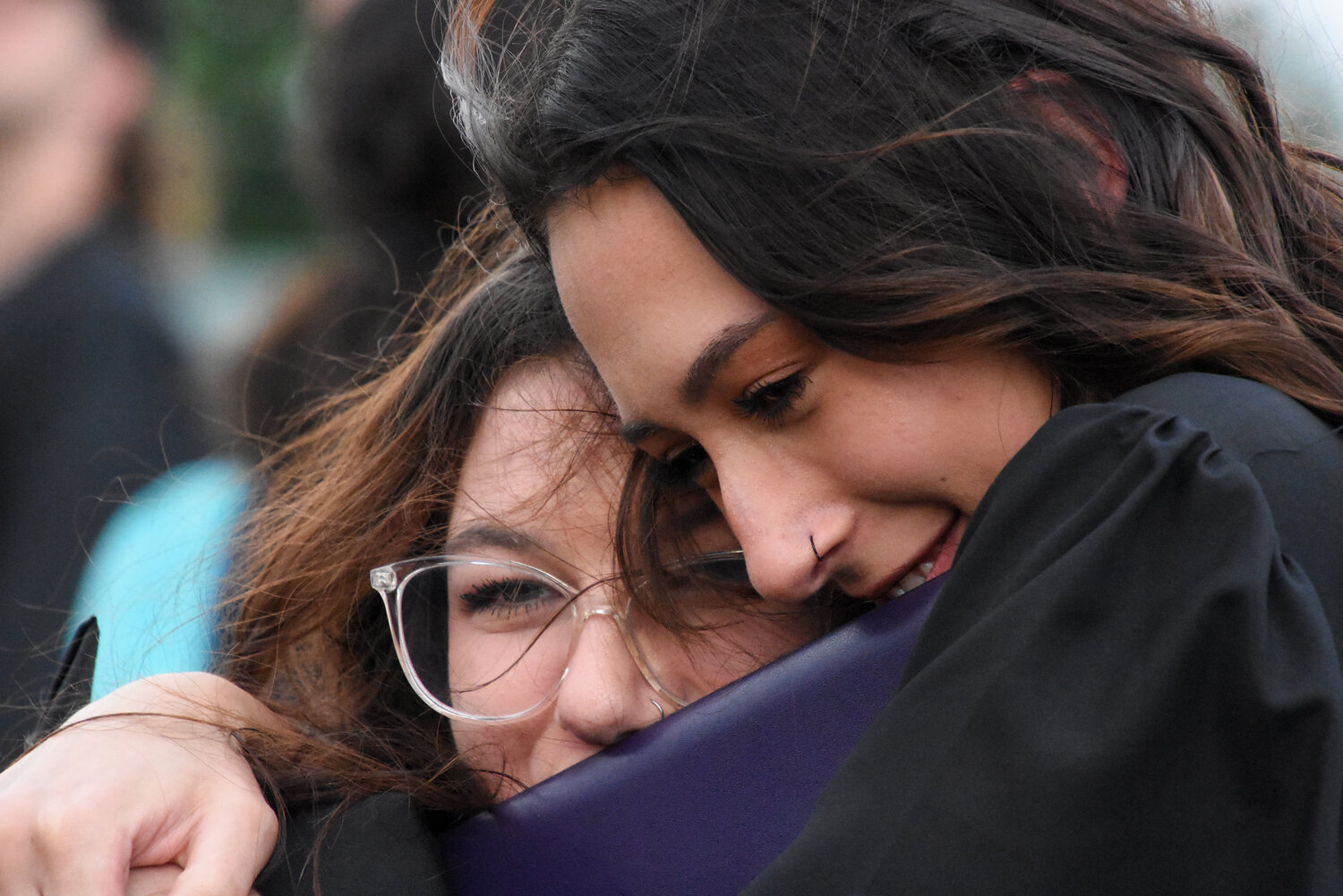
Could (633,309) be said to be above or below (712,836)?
above

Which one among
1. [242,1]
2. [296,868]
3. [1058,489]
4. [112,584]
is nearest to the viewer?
[1058,489]

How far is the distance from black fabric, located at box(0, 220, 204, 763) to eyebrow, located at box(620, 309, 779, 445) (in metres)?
1.35

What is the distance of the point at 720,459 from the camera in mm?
1291

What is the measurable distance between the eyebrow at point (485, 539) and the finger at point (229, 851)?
39 centimetres

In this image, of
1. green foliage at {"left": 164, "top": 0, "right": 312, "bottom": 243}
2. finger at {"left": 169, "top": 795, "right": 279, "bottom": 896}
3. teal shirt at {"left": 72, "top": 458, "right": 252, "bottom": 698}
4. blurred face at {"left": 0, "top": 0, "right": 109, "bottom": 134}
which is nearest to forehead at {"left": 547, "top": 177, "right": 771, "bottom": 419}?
finger at {"left": 169, "top": 795, "right": 279, "bottom": 896}

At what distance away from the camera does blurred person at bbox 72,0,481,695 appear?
2129 mm

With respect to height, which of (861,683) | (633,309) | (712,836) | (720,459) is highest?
(633,309)

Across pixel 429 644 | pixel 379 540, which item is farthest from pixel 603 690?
pixel 379 540

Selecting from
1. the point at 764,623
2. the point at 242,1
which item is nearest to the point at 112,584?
the point at 764,623

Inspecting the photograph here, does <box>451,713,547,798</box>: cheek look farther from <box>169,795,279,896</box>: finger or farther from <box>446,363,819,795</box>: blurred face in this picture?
<box>169,795,279,896</box>: finger

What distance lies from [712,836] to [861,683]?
0.21 metres

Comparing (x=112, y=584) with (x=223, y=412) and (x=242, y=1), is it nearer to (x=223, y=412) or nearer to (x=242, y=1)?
(x=223, y=412)

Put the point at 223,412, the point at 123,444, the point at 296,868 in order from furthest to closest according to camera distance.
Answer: the point at 223,412 → the point at 123,444 → the point at 296,868

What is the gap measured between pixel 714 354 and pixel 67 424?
1.64 meters
